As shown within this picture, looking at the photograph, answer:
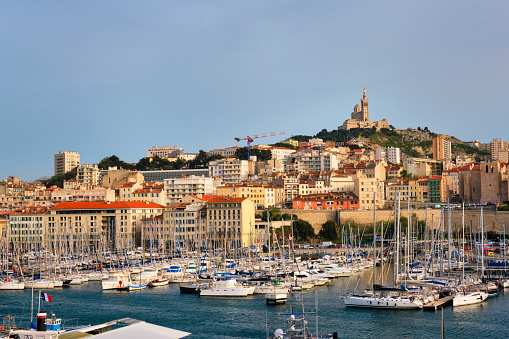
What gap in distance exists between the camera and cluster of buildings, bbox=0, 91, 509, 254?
204 feet

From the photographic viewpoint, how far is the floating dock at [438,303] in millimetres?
32938

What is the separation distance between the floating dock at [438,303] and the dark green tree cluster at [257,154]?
70.9m

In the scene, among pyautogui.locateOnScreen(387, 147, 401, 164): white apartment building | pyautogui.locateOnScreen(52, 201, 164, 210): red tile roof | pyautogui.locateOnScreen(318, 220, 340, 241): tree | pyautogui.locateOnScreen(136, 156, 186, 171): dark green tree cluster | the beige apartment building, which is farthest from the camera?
pyautogui.locateOnScreen(387, 147, 401, 164): white apartment building

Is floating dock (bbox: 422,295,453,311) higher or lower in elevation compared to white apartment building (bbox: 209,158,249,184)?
lower

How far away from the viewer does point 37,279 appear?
44.3 meters

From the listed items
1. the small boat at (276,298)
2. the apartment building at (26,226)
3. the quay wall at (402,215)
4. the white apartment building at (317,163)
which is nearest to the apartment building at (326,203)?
the quay wall at (402,215)

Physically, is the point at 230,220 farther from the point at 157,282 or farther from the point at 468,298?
the point at 468,298

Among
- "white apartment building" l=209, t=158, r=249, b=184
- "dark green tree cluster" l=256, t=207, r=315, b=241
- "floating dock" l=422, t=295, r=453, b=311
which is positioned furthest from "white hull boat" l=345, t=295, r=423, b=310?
"white apartment building" l=209, t=158, r=249, b=184

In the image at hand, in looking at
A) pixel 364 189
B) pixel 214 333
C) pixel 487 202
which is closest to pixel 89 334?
pixel 214 333

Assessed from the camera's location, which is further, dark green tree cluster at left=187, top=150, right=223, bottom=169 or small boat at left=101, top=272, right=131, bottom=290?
dark green tree cluster at left=187, top=150, right=223, bottom=169

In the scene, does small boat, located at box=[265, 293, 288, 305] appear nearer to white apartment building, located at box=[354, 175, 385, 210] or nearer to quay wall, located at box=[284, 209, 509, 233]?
quay wall, located at box=[284, 209, 509, 233]

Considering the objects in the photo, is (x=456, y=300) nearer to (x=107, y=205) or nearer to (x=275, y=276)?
(x=275, y=276)

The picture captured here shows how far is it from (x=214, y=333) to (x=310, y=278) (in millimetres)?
13961

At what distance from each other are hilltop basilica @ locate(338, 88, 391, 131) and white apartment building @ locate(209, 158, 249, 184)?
177 ft
